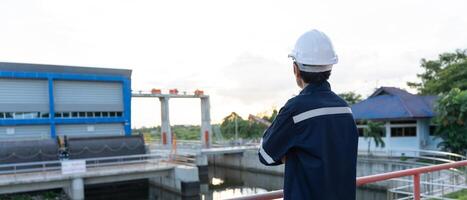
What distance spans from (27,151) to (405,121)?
2038cm

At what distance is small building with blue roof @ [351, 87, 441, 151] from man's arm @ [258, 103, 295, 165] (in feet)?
68.8

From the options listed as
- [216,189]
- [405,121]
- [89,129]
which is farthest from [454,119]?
[89,129]

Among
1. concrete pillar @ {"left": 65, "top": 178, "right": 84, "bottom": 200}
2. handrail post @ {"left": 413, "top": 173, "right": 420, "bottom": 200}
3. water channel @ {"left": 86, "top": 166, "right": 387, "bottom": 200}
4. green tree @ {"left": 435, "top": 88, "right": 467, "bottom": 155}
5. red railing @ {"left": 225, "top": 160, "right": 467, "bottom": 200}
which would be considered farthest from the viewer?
water channel @ {"left": 86, "top": 166, "right": 387, "bottom": 200}

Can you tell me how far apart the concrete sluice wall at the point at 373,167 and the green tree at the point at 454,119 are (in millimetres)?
2757

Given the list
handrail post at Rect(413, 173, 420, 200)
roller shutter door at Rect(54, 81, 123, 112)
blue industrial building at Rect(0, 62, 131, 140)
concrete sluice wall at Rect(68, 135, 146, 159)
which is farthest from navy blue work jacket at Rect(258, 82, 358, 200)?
roller shutter door at Rect(54, 81, 123, 112)

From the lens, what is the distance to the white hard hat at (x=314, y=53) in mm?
1452

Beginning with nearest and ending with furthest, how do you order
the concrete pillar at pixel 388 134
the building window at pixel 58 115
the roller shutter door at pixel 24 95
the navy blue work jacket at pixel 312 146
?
the navy blue work jacket at pixel 312 146 < the concrete pillar at pixel 388 134 < the roller shutter door at pixel 24 95 < the building window at pixel 58 115

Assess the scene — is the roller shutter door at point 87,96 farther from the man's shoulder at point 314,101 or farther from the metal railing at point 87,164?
the man's shoulder at point 314,101

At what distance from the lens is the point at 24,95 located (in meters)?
22.5

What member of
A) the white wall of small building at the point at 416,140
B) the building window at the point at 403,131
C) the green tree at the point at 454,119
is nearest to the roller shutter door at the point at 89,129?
the white wall of small building at the point at 416,140

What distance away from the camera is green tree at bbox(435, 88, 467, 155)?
17.4 meters

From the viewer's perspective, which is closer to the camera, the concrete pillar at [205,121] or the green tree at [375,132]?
the green tree at [375,132]

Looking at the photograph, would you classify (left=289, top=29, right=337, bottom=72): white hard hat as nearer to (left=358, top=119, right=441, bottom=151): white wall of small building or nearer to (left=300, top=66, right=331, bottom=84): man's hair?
(left=300, top=66, right=331, bottom=84): man's hair

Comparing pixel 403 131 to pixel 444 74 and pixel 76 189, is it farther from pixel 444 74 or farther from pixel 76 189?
pixel 76 189
